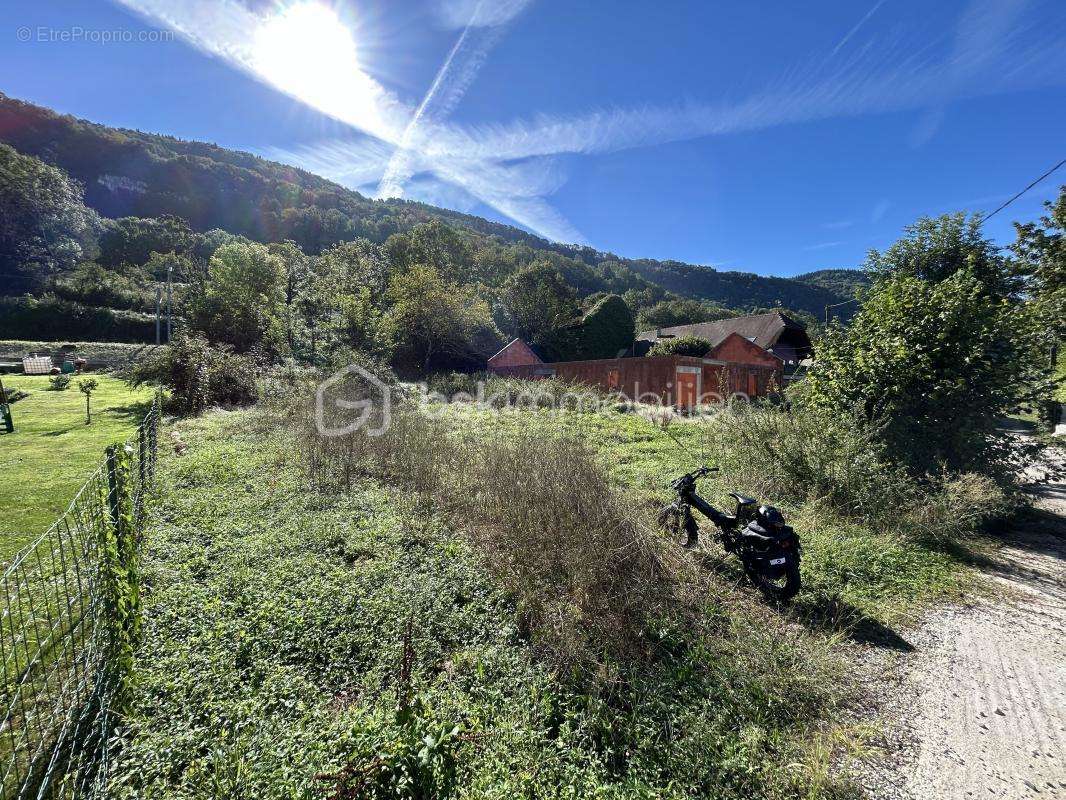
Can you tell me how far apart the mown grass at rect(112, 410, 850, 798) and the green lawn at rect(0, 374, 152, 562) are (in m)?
2.10

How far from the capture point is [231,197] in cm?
6288

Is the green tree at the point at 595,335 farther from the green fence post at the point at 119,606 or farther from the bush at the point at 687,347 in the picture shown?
the green fence post at the point at 119,606

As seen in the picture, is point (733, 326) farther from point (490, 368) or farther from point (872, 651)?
point (872, 651)

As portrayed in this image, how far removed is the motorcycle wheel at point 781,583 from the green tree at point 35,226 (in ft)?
189

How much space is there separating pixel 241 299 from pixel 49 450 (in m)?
12.8

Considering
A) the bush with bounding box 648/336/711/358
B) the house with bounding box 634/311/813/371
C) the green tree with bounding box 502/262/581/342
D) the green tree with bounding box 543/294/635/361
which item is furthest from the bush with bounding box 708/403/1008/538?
the green tree with bounding box 502/262/581/342

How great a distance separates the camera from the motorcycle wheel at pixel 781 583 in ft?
11.5

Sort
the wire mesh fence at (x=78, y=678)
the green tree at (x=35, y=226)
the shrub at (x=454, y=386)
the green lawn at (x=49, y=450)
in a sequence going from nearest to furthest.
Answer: the wire mesh fence at (x=78, y=678) → the green lawn at (x=49, y=450) → the shrub at (x=454, y=386) → the green tree at (x=35, y=226)

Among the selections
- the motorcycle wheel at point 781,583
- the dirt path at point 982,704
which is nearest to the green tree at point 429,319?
the motorcycle wheel at point 781,583

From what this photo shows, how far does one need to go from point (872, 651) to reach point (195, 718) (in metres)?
4.69

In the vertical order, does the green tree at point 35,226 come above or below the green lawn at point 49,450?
above

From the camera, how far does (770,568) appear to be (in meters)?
3.53

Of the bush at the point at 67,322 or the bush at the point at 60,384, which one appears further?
the bush at the point at 67,322

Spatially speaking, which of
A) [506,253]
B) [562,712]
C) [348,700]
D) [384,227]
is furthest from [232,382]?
[384,227]
